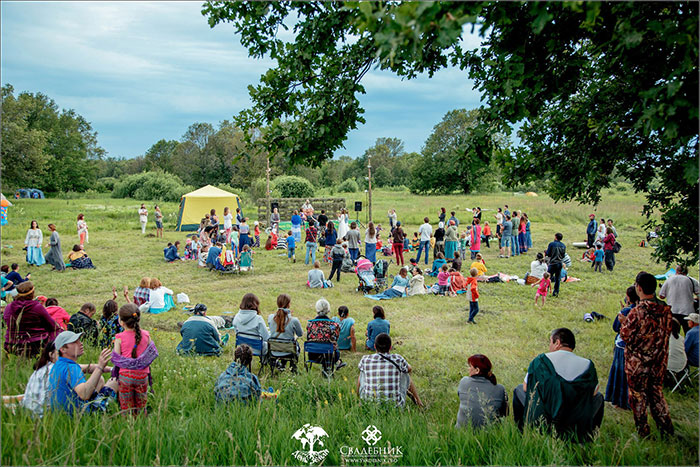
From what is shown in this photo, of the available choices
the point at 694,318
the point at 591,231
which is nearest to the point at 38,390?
the point at 694,318

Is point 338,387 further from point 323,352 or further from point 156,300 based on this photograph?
point 156,300

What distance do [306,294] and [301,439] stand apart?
27.0 feet

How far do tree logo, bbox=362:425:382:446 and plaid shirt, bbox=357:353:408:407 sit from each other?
1.02 meters

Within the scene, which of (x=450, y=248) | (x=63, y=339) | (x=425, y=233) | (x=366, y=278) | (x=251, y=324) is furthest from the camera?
(x=425, y=233)

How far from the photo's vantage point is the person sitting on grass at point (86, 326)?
6.23 metres

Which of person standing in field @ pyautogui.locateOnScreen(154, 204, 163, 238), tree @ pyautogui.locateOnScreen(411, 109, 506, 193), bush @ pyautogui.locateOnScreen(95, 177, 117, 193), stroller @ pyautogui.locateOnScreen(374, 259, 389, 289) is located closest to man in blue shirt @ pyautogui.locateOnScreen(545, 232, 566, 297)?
stroller @ pyautogui.locateOnScreen(374, 259, 389, 289)

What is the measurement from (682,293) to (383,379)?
495 centimetres

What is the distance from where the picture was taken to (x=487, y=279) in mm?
12938

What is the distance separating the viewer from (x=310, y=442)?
327 centimetres

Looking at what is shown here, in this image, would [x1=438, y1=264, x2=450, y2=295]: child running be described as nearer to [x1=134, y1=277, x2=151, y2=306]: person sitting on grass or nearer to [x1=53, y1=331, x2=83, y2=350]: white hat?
[x1=134, y1=277, x2=151, y2=306]: person sitting on grass

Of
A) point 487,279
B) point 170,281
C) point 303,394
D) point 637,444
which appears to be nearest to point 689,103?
point 637,444

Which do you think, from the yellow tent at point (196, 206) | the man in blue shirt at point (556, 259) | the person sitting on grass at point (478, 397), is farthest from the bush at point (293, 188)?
the person sitting on grass at point (478, 397)

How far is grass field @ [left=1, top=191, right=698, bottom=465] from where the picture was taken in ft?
9.98

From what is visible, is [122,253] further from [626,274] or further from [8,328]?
[626,274]
